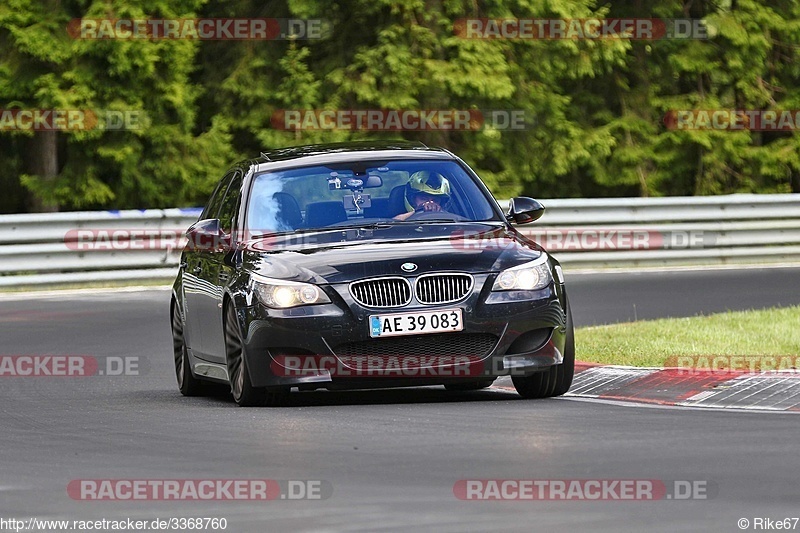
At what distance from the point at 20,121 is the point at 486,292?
54.8 ft

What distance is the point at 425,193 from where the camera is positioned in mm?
12453

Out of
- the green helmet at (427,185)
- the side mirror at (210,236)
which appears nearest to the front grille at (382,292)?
the green helmet at (427,185)

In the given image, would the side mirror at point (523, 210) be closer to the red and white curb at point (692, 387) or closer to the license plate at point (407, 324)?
the red and white curb at point (692, 387)

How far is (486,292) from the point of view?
36.9 feet

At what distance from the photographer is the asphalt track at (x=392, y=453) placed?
7.54 metres

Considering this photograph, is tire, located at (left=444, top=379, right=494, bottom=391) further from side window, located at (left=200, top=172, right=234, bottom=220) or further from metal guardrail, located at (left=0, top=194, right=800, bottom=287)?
metal guardrail, located at (left=0, top=194, right=800, bottom=287)

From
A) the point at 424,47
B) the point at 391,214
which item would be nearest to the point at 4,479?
the point at 391,214

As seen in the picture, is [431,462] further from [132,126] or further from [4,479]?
[132,126]

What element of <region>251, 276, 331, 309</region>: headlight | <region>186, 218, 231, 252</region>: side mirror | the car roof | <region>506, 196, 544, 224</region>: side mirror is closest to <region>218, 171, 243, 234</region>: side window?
<region>186, 218, 231, 252</region>: side mirror

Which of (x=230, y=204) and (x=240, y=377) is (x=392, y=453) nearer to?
(x=240, y=377)

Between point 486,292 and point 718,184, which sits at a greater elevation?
point 486,292

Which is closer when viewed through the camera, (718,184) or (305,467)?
Result: (305,467)

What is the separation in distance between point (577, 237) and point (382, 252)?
47.3 ft

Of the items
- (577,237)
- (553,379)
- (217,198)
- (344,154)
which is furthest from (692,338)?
(577,237)
